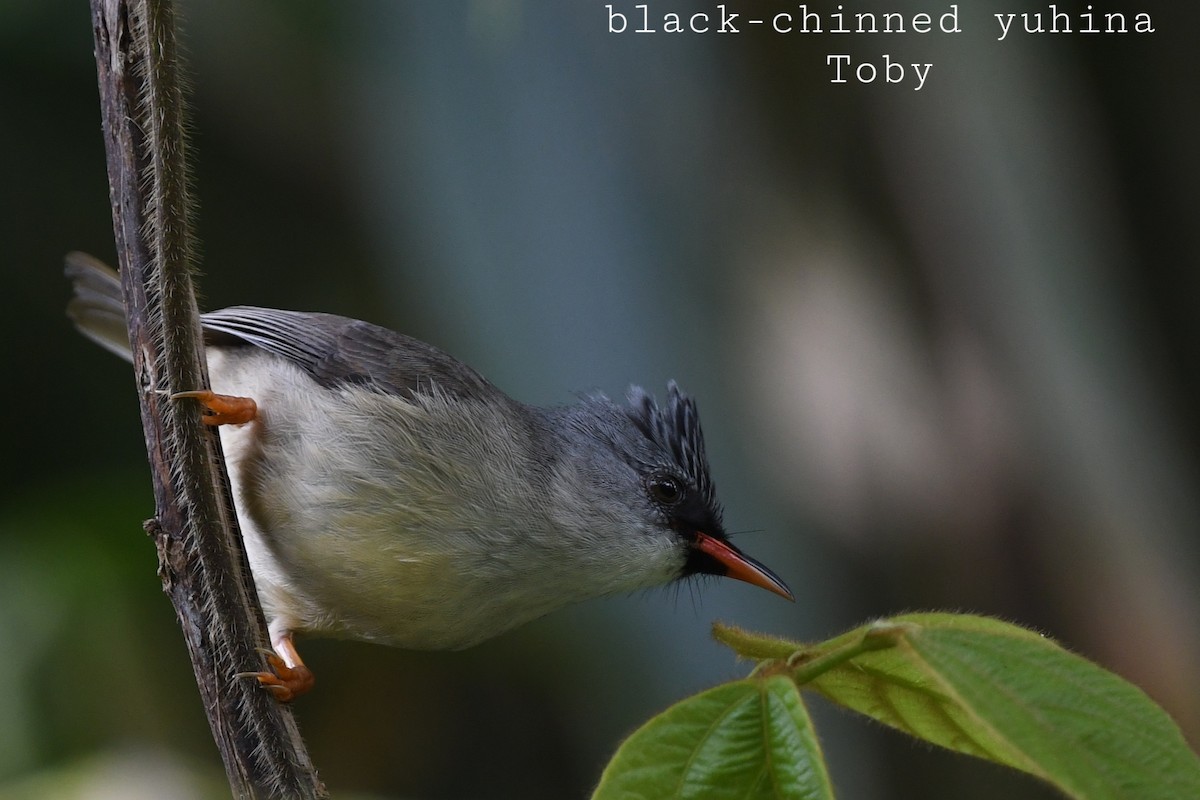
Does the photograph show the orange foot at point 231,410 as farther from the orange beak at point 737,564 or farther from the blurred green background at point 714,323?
the blurred green background at point 714,323

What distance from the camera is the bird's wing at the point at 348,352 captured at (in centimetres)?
262

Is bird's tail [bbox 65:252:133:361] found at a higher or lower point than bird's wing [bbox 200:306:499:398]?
higher

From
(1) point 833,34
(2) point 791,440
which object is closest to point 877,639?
(2) point 791,440

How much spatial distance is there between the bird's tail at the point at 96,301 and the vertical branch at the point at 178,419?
124cm

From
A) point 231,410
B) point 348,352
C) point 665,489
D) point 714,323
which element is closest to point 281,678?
point 231,410

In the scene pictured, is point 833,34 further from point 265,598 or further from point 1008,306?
point 265,598

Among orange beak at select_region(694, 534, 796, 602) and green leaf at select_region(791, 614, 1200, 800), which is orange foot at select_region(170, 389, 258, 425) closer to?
orange beak at select_region(694, 534, 796, 602)

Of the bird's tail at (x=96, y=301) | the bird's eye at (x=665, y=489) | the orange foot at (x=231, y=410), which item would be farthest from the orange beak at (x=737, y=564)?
the bird's tail at (x=96, y=301)

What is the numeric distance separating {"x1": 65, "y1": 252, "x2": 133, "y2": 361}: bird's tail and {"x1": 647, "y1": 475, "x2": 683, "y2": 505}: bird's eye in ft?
4.78

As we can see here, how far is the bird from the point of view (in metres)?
2.34

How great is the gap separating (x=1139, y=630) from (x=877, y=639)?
3740 mm

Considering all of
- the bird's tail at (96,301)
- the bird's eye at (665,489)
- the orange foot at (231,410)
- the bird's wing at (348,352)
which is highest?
the bird's tail at (96,301)

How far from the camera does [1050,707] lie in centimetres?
90

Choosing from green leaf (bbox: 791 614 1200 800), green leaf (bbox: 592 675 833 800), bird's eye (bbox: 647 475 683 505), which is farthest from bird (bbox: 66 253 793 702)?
green leaf (bbox: 791 614 1200 800)
